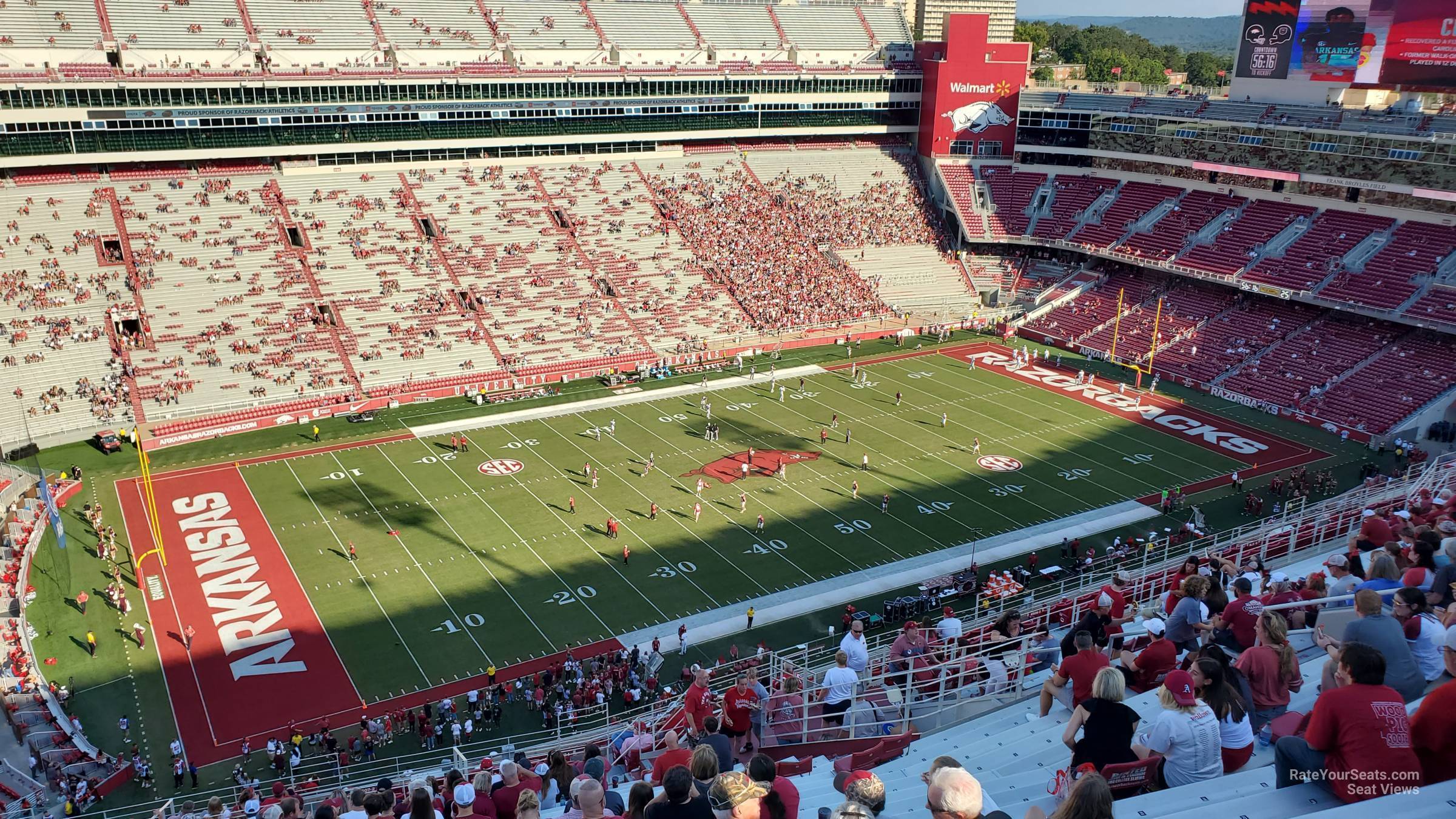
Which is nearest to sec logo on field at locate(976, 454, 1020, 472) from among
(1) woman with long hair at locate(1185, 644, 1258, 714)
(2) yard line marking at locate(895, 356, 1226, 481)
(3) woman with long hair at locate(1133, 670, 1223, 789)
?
(2) yard line marking at locate(895, 356, 1226, 481)

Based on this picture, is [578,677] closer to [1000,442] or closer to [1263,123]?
[1000,442]

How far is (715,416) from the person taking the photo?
4059 cm

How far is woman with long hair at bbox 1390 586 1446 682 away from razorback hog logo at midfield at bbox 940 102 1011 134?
5889 cm

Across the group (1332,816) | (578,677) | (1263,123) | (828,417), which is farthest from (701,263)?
(1332,816)

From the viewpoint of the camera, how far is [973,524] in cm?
3142

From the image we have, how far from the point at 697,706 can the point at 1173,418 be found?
34400 mm

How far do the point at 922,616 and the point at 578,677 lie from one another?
887 centimetres

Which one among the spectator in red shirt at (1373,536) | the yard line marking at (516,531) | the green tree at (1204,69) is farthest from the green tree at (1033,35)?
the spectator in red shirt at (1373,536)

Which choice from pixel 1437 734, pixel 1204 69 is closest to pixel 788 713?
pixel 1437 734

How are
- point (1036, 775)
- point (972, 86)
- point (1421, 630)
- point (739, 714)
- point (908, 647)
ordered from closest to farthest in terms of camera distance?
point (1421, 630) → point (1036, 775) → point (739, 714) → point (908, 647) → point (972, 86)

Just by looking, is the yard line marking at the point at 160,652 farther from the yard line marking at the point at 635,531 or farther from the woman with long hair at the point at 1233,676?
the woman with long hair at the point at 1233,676

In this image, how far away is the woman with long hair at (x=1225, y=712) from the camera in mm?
7375

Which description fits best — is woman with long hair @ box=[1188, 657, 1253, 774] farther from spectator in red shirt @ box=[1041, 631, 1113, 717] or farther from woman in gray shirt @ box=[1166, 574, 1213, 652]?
woman in gray shirt @ box=[1166, 574, 1213, 652]

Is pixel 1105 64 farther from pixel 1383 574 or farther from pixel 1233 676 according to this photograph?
pixel 1233 676
